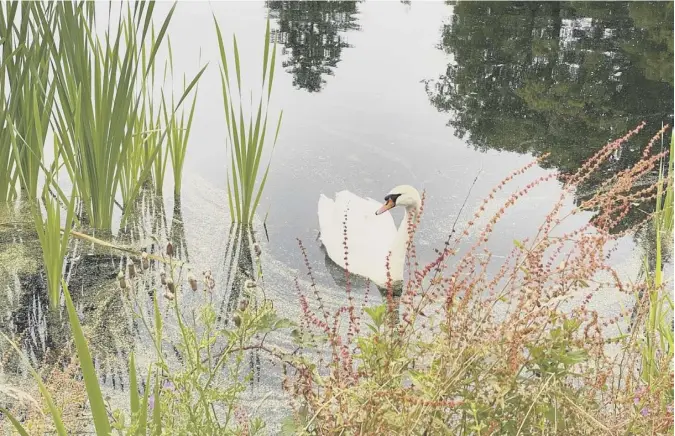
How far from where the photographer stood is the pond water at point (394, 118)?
363 centimetres

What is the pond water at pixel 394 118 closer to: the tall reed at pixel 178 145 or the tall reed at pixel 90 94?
the tall reed at pixel 178 145

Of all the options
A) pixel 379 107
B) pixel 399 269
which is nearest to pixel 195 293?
pixel 399 269

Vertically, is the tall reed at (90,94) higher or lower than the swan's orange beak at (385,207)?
higher

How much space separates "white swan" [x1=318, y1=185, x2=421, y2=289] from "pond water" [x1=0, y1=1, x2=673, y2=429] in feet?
0.45

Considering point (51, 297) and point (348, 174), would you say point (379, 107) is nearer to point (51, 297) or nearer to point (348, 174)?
point (348, 174)

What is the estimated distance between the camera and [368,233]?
3896 mm

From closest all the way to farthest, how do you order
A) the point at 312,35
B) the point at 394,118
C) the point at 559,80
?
the point at 394,118, the point at 559,80, the point at 312,35

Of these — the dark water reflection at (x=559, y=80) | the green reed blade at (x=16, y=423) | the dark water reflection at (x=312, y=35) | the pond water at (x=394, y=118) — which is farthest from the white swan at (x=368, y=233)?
the dark water reflection at (x=312, y=35)

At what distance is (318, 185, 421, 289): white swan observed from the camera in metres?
3.55

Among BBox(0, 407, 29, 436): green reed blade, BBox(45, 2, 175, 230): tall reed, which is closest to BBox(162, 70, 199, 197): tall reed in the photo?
BBox(45, 2, 175, 230): tall reed

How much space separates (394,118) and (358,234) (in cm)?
218

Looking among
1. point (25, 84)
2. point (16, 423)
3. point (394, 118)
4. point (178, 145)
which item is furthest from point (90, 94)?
point (394, 118)

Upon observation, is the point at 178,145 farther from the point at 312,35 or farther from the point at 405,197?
the point at 312,35

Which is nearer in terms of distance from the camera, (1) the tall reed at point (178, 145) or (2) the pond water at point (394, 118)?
(2) the pond water at point (394, 118)
